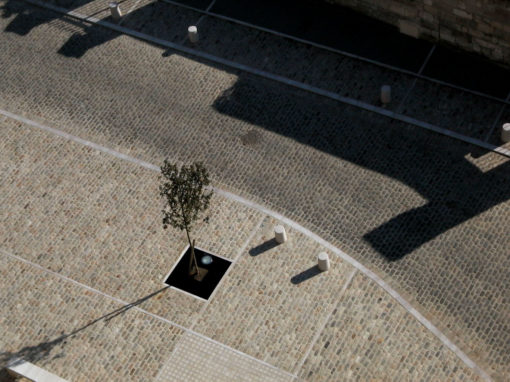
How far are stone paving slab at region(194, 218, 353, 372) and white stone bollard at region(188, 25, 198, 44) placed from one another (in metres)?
8.22

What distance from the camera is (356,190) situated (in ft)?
92.2

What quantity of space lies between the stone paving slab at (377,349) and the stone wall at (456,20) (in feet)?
30.2

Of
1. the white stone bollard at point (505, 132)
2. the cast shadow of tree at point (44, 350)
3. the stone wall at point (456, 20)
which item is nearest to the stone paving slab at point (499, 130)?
the white stone bollard at point (505, 132)

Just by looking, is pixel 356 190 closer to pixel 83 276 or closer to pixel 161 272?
pixel 161 272

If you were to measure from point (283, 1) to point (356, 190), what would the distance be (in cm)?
843

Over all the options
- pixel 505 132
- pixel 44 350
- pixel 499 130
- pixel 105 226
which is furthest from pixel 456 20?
pixel 44 350

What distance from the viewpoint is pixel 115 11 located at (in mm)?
32938

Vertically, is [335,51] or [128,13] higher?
[128,13]

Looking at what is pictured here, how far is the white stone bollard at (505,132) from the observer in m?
27.8

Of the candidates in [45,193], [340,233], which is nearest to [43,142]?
[45,193]

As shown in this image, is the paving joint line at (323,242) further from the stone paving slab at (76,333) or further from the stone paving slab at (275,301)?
the stone paving slab at (76,333)

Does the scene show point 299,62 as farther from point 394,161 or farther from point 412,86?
point 394,161

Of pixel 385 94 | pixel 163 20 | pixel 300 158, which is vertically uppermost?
pixel 163 20

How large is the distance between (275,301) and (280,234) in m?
1.97
